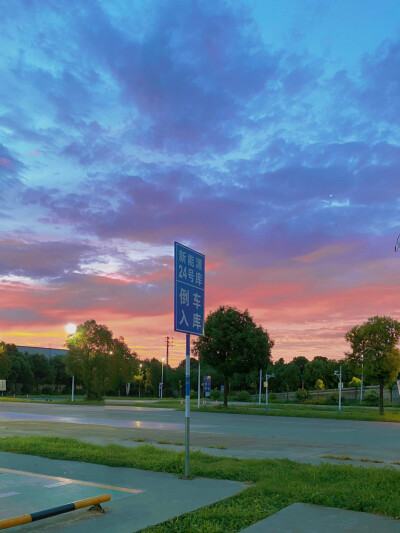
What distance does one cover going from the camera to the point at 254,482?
8.59m

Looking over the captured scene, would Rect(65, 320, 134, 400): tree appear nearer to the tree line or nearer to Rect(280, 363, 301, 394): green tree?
the tree line

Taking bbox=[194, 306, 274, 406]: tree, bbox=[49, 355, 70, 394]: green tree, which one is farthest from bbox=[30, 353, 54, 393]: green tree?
bbox=[194, 306, 274, 406]: tree

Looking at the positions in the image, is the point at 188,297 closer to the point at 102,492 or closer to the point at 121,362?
the point at 102,492

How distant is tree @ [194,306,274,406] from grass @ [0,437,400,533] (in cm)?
2328

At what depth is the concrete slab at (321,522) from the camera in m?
5.83

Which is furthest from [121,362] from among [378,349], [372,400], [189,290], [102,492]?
[102,492]

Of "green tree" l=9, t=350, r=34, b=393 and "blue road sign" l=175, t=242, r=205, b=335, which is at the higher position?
"blue road sign" l=175, t=242, r=205, b=335

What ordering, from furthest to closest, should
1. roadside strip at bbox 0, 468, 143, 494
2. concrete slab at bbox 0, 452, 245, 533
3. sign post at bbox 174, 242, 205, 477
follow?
1. sign post at bbox 174, 242, 205, 477
2. roadside strip at bbox 0, 468, 143, 494
3. concrete slab at bbox 0, 452, 245, 533

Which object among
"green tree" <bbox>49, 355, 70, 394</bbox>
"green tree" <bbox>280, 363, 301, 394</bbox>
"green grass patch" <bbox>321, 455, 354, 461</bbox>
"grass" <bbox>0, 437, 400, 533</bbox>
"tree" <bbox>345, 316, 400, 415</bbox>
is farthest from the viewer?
"green tree" <bbox>49, 355, 70, 394</bbox>

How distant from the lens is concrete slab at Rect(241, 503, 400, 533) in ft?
19.1

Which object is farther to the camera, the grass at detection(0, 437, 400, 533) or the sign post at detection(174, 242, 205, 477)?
the sign post at detection(174, 242, 205, 477)

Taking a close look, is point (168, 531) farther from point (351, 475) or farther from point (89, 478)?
point (351, 475)

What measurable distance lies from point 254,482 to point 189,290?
347 centimetres

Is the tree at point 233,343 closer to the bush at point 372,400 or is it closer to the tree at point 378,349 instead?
the tree at point 378,349
